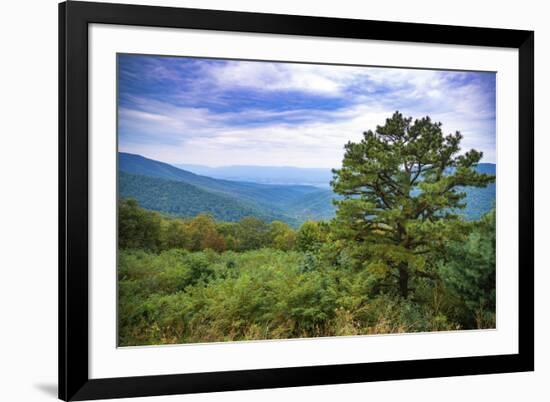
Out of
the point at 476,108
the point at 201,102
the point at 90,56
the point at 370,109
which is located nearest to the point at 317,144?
the point at 370,109

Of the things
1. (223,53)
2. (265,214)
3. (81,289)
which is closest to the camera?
(81,289)

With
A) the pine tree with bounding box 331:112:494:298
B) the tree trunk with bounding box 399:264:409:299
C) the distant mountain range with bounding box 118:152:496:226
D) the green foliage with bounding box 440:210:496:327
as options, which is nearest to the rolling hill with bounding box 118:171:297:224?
the distant mountain range with bounding box 118:152:496:226

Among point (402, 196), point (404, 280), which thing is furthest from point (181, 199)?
point (404, 280)

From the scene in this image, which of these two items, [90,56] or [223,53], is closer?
[90,56]

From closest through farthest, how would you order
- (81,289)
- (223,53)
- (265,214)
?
(81,289) < (223,53) < (265,214)

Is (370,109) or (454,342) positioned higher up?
(370,109)

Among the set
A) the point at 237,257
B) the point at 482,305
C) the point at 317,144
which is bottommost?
the point at 482,305

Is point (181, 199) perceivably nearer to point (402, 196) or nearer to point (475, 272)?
point (402, 196)

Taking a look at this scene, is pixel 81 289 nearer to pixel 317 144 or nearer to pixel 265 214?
pixel 265 214

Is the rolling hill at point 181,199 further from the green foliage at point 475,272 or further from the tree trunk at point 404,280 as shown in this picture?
the green foliage at point 475,272
